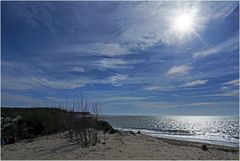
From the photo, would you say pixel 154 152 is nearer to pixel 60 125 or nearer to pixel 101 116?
pixel 101 116

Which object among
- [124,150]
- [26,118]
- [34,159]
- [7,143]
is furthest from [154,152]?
[26,118]

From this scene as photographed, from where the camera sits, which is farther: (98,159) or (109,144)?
(109,144)

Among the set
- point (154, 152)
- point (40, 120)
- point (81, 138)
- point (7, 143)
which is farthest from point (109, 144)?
point (40, 120)

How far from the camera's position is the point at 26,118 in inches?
904

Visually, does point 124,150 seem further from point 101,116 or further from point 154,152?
point 101,116

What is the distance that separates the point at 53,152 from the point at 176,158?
4642 millimetres

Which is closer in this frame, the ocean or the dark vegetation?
the dark vegetation

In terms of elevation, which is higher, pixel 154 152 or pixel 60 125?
pixel 60 125

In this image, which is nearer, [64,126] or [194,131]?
[64,126]

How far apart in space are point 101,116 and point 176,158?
5480mm

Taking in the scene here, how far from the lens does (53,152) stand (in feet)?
36.0

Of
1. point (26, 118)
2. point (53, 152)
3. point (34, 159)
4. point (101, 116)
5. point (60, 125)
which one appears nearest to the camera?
point (34, 159)

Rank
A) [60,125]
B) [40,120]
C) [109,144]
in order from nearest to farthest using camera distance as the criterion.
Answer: [109,144], [60,125], [40,120]

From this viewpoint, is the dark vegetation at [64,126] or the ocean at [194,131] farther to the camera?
the ocean at [194,131]
